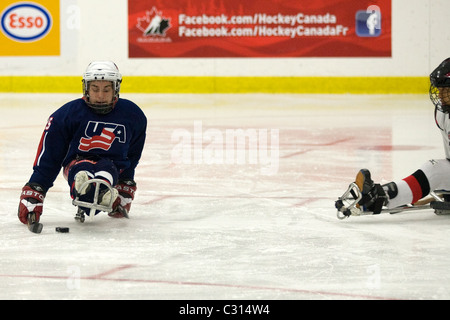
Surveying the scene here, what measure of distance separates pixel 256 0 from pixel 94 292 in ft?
31.7

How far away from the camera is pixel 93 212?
3936 mm

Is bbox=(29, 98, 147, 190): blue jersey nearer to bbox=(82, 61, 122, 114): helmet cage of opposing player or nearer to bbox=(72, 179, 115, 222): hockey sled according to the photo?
bbox=(82, 61, 122, 114): helmet cage of opposing player

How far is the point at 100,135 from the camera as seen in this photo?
404 centimetres

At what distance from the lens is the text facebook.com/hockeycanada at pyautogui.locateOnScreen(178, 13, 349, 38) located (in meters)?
12.2

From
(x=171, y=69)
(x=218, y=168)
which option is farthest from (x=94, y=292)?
(x=171, y=69)

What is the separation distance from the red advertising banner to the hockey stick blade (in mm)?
8430

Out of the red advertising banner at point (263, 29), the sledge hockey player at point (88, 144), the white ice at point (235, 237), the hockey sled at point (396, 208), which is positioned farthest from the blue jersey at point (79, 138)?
the red advertising banner at point (263, 29)

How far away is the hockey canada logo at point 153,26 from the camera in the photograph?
40.5 feet

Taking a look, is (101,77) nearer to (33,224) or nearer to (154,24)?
(33,224)

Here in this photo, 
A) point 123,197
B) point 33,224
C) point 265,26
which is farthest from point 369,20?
point 33,224

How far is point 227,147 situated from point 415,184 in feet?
10.5

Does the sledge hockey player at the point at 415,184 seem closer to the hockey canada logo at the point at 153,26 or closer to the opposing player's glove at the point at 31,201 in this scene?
the opposing player's glove at the point at 31,201

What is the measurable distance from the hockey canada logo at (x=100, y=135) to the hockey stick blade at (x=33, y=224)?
13.1 inches
